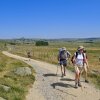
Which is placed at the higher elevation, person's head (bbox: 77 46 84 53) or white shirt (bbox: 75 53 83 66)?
person's head (bbox: 77 46 84 53)

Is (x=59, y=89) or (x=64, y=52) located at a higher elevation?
(x=64, y=52)

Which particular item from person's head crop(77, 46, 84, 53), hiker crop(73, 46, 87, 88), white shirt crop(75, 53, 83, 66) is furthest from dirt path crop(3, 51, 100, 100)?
person's head crop(77, 46, 84, 53)

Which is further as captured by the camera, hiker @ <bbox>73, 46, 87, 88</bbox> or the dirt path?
hiker @ <bbox>73, 46, 87, 88</bbox>

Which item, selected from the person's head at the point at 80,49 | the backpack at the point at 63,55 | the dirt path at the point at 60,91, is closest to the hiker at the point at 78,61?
the person's head at the point at 80,49

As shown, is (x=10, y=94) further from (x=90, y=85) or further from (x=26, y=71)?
(x=26, y=71)

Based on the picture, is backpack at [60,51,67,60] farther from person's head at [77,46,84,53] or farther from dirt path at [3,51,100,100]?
person's head at [77,46,84,53]

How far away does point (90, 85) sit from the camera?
655 inches

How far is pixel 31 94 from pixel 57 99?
1.71 meters

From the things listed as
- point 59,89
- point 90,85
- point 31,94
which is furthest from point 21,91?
point 90,85

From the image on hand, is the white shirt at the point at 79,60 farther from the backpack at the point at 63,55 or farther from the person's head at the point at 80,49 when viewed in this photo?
the backpack at the point at 63,55

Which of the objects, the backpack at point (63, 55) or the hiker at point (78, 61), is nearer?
the hiker at point (78, 61)

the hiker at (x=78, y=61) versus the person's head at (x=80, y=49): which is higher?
the person's head at (x=80, y=49)

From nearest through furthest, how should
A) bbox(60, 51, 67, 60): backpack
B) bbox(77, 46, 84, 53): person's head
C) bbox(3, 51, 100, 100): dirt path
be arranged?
bbox(3, 51, 100, 100): dirt path
bbox(77, 46, 84, 53): person's head
bbox(60, 51, 67, 60): backpack

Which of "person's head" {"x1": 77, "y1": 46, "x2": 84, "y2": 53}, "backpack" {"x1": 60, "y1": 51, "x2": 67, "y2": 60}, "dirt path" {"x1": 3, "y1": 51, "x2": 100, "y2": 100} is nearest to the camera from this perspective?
"dirt path" {"x1": 3, "y1": 51, "x2": 100, "y2": 100}
